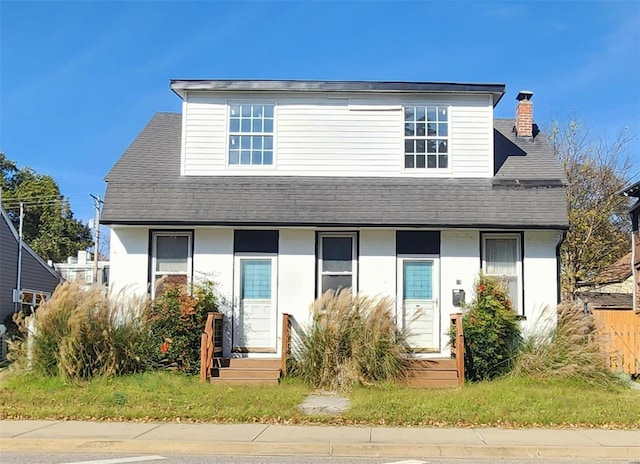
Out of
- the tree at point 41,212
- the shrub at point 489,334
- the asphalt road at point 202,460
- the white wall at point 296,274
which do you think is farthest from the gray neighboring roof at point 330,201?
the tree at point 41,212

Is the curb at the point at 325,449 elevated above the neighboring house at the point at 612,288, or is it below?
below

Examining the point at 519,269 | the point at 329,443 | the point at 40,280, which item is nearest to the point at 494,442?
the point at 329,443

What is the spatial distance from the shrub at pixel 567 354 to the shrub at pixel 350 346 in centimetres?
253

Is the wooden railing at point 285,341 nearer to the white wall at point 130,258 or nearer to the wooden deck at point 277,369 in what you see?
the wooden deck at point 277,369

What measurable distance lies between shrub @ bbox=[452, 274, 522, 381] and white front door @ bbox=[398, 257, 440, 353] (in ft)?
3.13

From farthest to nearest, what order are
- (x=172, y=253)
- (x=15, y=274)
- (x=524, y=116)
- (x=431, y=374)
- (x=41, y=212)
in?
1. (x=41, y=212)
2. (x=15, y=274)
3. (x=524, y=116)
4. (x=172, y=253)
5. (x=431, y=374)

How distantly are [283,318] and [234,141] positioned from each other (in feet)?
15.3

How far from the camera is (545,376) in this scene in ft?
40.2

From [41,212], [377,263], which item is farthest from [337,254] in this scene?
[41,212]

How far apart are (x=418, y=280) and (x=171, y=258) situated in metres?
5.38

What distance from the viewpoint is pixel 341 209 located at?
558 inches

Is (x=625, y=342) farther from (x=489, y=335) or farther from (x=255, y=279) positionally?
(x=255, y=279)

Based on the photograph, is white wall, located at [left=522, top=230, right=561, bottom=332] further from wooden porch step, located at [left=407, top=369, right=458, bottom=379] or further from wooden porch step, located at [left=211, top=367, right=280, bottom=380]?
wooden porch step, located at [left=211, top=367, right=280, bottom=380]

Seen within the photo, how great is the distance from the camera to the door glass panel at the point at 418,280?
46.8 feet
